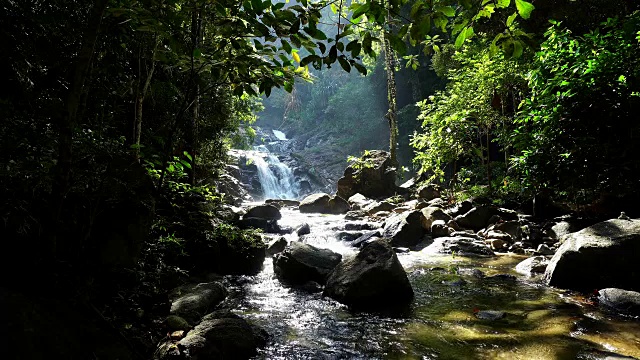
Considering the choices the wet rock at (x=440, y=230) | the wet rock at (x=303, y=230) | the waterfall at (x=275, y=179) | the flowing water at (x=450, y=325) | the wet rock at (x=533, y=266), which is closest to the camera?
the flowing water at (x=450, y=325)

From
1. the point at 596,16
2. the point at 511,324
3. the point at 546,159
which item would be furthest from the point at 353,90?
the point at 511,324

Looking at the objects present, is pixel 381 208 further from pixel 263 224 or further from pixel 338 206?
pixel 263 224

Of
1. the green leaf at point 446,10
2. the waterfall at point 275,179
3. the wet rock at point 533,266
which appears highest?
the waterfall at point 275,179

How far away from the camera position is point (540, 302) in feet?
16.3

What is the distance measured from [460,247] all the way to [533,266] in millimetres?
2325

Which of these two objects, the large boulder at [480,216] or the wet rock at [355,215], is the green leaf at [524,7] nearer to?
the large boulder at [480,216]

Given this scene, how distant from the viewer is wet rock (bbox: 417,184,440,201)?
16.4m

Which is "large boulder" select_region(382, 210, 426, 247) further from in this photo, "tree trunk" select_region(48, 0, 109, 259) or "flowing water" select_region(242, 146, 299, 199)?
"flowing water" select_region(242, 146, 299, 199)

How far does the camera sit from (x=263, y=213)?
1434cm

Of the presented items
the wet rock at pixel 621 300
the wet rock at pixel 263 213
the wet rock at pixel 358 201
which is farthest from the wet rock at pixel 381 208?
the wet rock at pixel 621 300

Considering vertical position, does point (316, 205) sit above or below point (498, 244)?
above

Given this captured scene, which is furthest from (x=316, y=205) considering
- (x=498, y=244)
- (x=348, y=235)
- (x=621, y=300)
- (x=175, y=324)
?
(x=175, y=324)

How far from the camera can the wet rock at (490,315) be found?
177 inches

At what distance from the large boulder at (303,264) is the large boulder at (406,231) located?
3456mm
